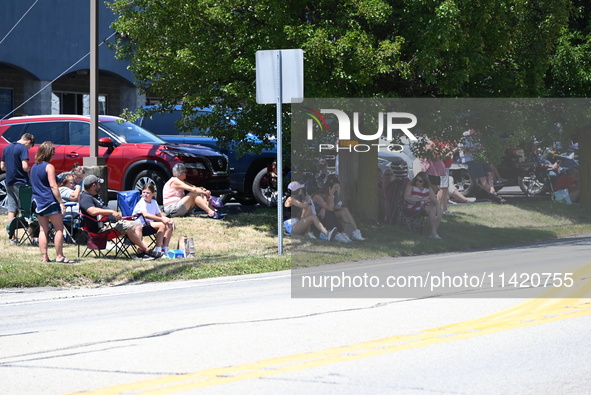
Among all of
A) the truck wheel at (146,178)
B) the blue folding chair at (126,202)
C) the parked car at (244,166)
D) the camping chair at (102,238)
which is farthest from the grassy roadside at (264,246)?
the truck wheel at (146,178)

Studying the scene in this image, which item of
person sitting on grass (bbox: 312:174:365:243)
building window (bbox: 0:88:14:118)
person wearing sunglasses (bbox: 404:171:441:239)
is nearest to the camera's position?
person sitting on grass (bbox: 312:174:365:243)

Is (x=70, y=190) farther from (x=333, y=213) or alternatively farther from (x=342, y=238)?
(x=342, y=238)

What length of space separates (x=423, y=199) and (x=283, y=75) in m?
4.97

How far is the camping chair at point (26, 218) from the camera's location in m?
15.9

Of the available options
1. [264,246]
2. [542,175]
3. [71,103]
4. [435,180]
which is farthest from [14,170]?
[542,175]

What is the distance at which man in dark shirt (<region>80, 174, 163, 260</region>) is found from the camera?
48.2 feet

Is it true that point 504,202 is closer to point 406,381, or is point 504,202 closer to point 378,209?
point 378,209

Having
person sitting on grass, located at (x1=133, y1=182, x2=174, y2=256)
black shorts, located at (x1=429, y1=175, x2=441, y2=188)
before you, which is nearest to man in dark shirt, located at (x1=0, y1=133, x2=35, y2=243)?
person sitting on grass, located at (x1=133, y1=182, x2=174, y2=256)

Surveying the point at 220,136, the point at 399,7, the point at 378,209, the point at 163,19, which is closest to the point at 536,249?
the point at 378,209

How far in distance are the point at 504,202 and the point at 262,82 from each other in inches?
475

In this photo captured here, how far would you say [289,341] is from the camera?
8156 millimetres

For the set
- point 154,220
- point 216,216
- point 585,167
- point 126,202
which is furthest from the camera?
point 585,167

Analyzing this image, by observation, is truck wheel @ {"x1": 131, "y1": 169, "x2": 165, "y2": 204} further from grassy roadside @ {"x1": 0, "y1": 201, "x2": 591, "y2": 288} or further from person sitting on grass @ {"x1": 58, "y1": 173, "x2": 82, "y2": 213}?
person sitting on grass @ {"x1": 58, "y1": 173, "x2": 82, "y2": 213}

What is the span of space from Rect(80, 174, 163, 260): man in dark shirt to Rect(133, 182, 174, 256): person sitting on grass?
237mm
